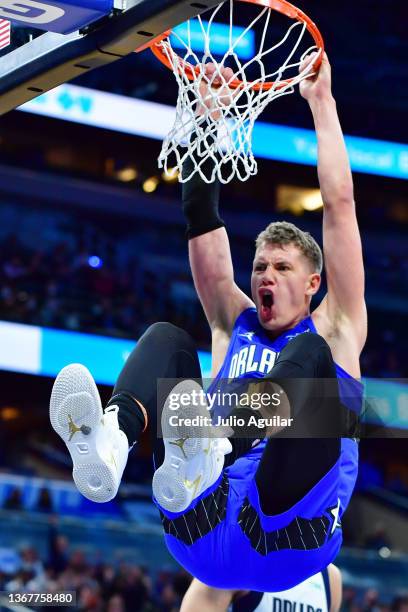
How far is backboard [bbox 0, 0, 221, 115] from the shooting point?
3.32 meters

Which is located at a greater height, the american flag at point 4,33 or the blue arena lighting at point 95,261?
the american flag at point 4,33

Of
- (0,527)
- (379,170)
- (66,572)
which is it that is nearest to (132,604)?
(66,572)

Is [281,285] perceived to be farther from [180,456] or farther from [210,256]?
[180,456]

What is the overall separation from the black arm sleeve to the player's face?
38 cm

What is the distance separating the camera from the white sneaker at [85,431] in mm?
3414

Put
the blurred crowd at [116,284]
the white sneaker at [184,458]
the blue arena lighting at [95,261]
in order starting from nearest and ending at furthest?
the white sneaker at [184,458] → the blurred crowd at [116,284] → the blue arena lighting at [95,261]

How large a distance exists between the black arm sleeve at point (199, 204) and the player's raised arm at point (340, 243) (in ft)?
1.72

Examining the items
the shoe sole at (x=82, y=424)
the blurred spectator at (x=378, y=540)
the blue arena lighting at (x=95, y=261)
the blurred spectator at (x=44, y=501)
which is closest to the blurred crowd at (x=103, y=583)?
the blurred spectator at (x=44, y=501)

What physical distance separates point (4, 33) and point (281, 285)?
148 cm

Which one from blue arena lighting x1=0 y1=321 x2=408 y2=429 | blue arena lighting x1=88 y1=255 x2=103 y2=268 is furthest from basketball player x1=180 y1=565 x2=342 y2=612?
blue arena lighting x1=88 y1=255 x2=103 y2=268

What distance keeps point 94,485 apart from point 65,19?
1.53m

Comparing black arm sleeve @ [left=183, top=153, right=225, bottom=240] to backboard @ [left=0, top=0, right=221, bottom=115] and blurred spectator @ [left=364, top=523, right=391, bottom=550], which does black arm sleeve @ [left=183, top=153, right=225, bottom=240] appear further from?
blurred spectator @ [left=364, top=523, right=391, bottom=550]

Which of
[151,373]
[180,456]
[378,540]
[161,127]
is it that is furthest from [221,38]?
[180,456]

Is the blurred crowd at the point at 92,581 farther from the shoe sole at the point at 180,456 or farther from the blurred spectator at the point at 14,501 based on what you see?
the shoe sole at the point at 180,456
